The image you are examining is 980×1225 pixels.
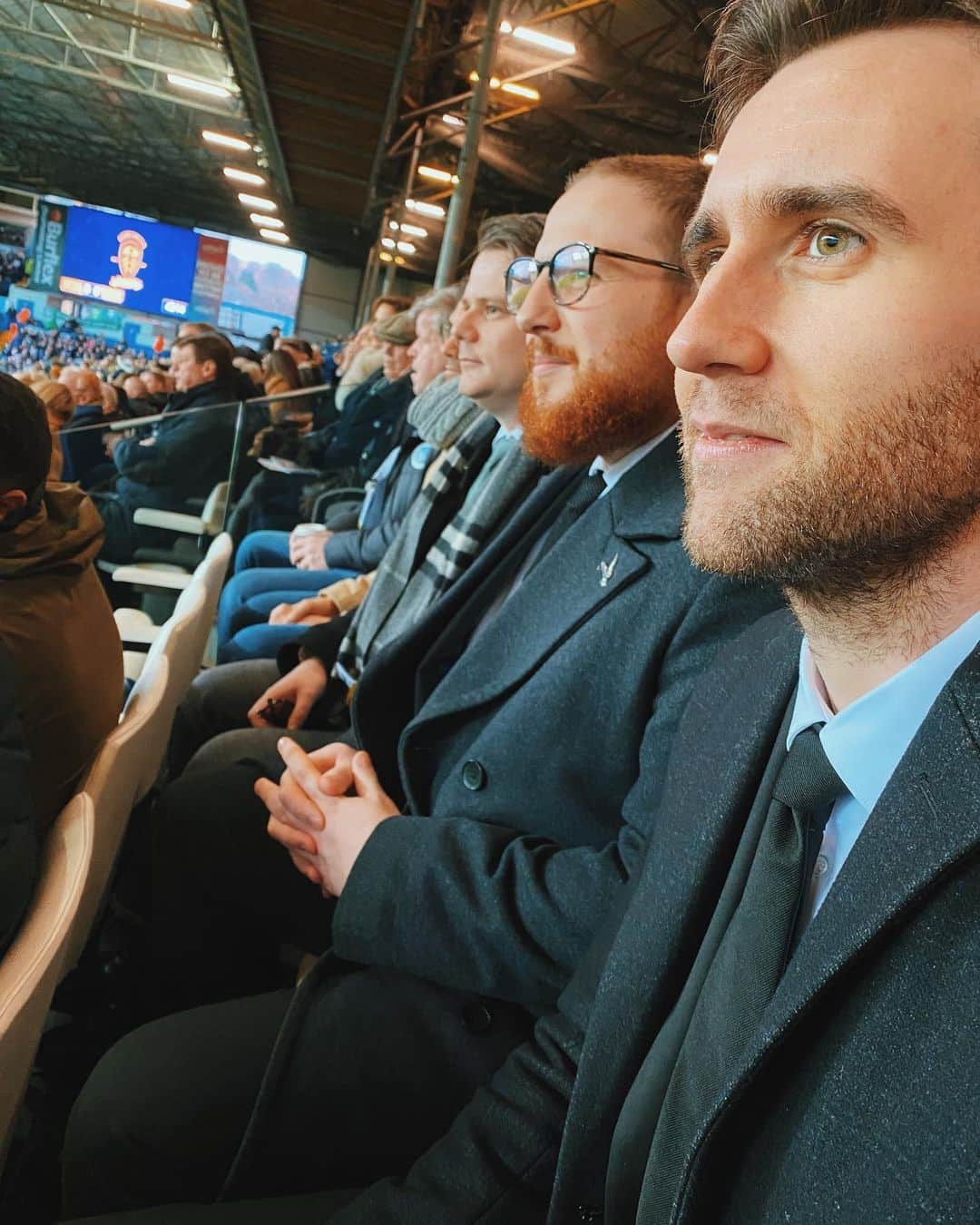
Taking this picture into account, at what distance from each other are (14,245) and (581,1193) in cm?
2626

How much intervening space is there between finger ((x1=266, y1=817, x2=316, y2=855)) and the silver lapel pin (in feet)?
2.18

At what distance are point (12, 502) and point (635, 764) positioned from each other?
Answer: 1.38 meters

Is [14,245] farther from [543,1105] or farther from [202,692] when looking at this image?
[543,1105]

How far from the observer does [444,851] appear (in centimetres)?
137

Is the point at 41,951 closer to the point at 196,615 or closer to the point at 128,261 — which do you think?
the point at 196,615

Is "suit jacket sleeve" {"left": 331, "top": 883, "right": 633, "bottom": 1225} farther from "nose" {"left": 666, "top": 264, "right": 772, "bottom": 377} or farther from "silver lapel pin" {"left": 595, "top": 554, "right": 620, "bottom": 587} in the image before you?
"nose" {"left": 666, "top": 264, "right": 772, "bottom": 377}

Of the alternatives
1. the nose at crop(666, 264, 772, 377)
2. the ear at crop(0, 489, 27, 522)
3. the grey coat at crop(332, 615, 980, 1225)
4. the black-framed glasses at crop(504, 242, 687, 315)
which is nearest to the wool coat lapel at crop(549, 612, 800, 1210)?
the grey coat at crop(332, 615, 980, 1225)

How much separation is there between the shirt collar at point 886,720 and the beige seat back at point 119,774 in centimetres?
106

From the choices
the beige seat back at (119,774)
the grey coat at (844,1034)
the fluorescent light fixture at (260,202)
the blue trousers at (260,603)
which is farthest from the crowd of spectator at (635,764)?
the fluorescent light fixture at (260,202)

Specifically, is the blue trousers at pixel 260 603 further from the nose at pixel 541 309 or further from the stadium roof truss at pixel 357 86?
the stadium roof truss at pixel 357 86

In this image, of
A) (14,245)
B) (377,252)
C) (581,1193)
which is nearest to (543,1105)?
(581,1193)

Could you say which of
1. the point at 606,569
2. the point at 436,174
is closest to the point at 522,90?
the point at 436,174

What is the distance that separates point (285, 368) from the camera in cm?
816

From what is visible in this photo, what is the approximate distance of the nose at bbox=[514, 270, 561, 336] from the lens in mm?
1831
